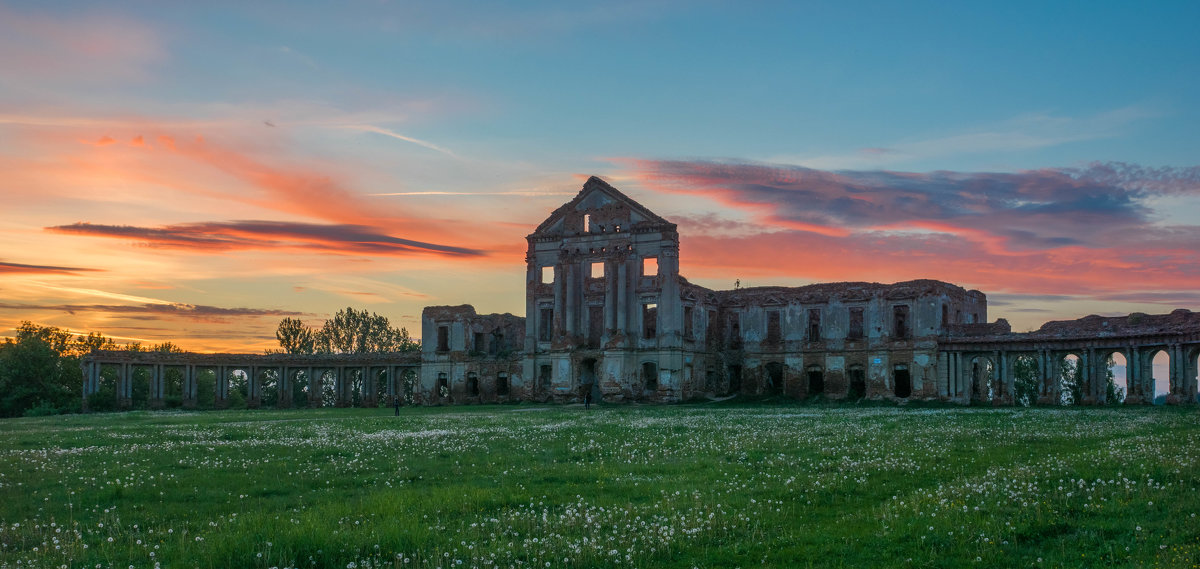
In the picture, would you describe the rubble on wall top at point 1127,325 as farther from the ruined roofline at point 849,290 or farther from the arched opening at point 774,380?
the arched opening at point 774,380

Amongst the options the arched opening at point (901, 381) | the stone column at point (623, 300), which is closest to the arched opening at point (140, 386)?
the stone column at point (623, 300)

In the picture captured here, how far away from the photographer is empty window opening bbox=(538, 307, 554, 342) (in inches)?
2793

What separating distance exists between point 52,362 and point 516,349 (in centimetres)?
3908

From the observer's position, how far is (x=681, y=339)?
65.9m

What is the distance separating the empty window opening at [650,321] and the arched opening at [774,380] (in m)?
9.48

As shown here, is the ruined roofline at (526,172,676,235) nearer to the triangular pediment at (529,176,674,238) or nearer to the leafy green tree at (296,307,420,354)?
the triangular pediment at (529,176,674,238)

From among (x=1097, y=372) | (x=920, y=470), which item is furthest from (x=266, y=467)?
(x=1097, y=372)

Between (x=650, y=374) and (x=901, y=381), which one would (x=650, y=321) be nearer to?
(x=650, y=374)

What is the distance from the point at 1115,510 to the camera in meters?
13.3

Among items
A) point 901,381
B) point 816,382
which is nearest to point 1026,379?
point 901,381

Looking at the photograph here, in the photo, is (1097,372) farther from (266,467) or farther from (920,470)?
(266,467)

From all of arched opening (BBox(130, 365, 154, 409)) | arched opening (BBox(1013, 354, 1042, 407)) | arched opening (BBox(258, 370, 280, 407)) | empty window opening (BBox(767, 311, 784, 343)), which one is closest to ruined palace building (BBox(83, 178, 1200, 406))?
empty window opening (BBox(767, 311, 784, 343))

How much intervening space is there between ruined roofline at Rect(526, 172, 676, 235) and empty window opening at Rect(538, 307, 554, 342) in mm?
5723

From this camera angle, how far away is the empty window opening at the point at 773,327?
71.1 m
